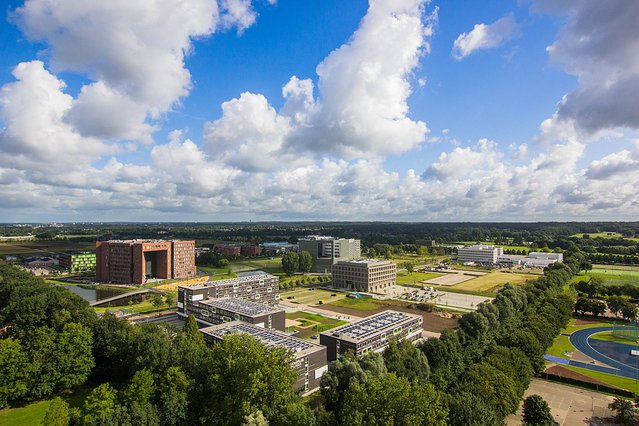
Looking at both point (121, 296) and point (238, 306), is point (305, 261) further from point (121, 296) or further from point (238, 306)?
point (238, 306)

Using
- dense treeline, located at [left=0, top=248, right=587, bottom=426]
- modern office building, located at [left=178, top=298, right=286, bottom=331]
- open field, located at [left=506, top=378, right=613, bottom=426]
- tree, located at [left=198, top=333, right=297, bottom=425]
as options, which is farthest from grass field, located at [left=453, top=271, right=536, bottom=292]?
tree, located at [left=198, top=333, right=297, bottom=425]

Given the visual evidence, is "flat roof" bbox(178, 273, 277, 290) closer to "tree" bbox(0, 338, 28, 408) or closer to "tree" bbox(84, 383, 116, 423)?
"tree" bbox(0, 338, 28, 408)

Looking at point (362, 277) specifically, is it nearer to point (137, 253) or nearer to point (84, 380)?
point (137, 253)

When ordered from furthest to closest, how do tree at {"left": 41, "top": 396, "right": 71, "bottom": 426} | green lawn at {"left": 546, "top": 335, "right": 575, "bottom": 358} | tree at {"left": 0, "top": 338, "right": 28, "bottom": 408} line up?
green lawn at {"left": 546, "top": 335, "right": 575, "bottom": 358}
tree at {"left": 0, "top": 338, "right": 28, "bottom": 408}
tree at {"left": 41, "top": 396, "right": 71, "bottom": 426}

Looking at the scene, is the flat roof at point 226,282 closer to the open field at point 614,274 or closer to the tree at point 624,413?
the tree at point 624,413

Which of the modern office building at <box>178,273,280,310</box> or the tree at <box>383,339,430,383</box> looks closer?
the tree at <box>383,339,430,383</box>

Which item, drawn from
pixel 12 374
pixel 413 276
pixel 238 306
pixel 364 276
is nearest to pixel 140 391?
pixel 12 374

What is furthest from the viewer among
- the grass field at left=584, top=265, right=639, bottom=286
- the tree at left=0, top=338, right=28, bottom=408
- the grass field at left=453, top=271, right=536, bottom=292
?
the grass field at left=453, top=271, right=536, bottom=292

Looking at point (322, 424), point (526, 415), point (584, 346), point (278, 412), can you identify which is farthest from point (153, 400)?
point (584, 346)
